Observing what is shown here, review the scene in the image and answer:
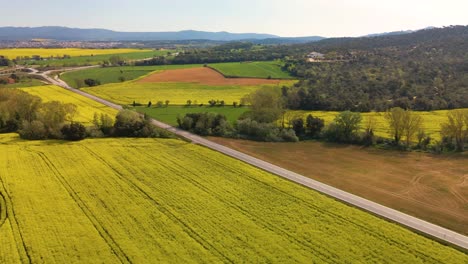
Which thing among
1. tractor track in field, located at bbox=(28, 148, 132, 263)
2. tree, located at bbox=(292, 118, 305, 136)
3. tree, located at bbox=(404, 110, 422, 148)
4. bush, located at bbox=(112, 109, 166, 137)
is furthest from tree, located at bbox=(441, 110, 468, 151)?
tractor track in field, located at bbox=(28, 148, 132, 263)

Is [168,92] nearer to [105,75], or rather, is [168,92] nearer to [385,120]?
[105,75]

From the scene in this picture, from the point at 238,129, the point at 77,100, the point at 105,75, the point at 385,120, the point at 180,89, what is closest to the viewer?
the point at 238,129

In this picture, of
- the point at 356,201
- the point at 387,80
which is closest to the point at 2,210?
the point at 356,201

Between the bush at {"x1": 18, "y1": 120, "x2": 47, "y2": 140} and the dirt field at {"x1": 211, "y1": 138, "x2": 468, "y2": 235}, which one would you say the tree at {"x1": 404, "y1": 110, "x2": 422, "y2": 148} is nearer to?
the dirt field at {"x1": 211, "y1": 138, "x2": 468, "y2": 235}

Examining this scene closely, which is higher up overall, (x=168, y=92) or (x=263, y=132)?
(x=168, y=92)

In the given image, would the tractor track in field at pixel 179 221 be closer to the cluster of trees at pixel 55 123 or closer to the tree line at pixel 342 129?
the cluster of trees at pixel 55 123

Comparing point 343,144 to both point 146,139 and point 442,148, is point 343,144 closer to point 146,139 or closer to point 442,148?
point 442,148

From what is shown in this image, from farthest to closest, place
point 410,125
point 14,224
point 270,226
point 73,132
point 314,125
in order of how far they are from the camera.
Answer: point 314,125 → point 73,132 → point 410,125 → point 14,224 → point 270,226
